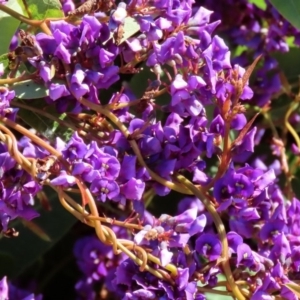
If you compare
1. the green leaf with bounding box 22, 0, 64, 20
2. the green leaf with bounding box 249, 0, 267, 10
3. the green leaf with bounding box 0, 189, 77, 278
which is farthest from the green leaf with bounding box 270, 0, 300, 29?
the green leaf with bounding box 0, 189, 77, 278

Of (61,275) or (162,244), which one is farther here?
(61,275)

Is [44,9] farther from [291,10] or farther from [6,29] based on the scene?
[291,10]

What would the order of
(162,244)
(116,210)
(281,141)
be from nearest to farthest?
(162,244) < (116,210) < (281,141)

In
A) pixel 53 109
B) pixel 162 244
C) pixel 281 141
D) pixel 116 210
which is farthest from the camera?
pixel 281 141

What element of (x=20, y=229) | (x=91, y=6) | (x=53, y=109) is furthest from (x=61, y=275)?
(x=91, y=6)

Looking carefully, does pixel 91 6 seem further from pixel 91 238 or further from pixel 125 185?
pixel 91 238

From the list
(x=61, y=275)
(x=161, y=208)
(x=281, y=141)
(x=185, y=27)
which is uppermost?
(x=185, y=27)

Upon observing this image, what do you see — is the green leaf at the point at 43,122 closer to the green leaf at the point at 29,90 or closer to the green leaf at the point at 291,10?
the green leaf at the point at 29,90

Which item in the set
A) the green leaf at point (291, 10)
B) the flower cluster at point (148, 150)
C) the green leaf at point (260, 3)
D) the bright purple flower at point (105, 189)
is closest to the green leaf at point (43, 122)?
the flower cluster at point (148, 150)

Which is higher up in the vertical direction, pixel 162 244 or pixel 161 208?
pixel 162 244
